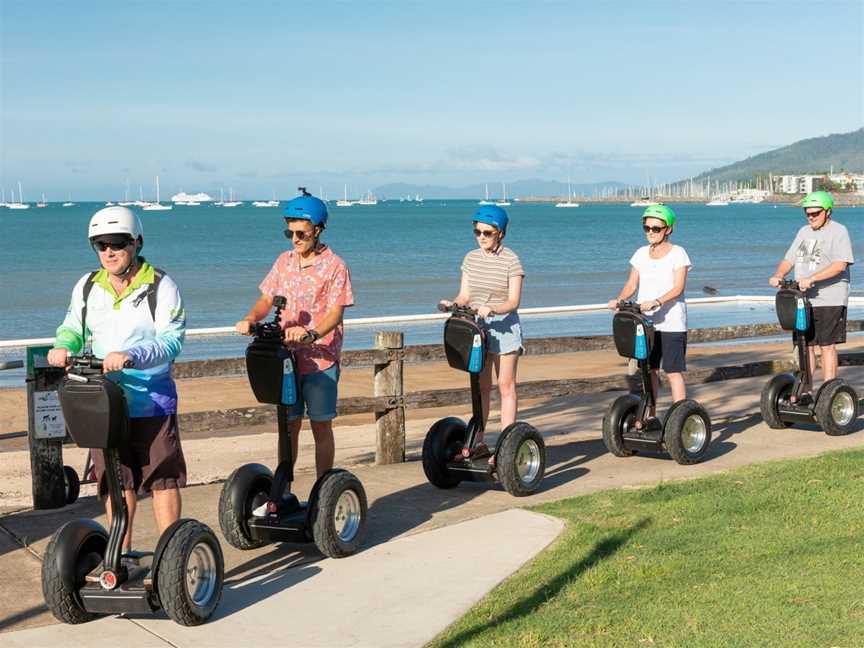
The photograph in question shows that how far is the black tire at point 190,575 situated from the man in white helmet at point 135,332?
0.91 feet

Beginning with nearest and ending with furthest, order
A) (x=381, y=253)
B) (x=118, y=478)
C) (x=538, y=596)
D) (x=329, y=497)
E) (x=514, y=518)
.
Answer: (x=118, y=478)
(x=538, y=596)
(x=329, y=497)
(x=514, y=518)
(x=381, y=253)

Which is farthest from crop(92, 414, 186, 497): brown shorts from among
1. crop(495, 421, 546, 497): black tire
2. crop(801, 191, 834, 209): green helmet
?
crop(801, 191, 834, 209): green helmet

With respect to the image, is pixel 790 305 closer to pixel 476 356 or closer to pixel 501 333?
pixel 501 333

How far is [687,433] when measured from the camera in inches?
338

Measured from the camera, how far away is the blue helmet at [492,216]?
24.4 ft

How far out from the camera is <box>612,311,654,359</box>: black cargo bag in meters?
8.27

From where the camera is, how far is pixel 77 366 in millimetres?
4824

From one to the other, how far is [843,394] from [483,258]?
3748 mm

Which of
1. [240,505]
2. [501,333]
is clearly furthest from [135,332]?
[501,333]

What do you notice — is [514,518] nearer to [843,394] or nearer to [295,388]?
[295,388]

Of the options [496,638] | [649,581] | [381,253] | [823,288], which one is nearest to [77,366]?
[496,638]

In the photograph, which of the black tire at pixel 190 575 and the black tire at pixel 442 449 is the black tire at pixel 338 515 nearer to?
the black tire at pixel 190 575

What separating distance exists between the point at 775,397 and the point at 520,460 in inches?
130

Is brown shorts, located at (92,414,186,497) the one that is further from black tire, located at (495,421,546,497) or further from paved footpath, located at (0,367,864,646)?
black tire, located at (495,421,546,497)
